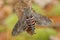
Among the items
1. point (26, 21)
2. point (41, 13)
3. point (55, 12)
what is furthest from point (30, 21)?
point (55, 12)

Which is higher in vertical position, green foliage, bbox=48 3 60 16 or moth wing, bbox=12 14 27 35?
moth wing, bbox=12 14 27 35

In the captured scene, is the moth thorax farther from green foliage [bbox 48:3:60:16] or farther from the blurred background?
green foliage [bbox 48:3:60:16]

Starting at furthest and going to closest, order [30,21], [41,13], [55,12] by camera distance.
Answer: [55,12] → [41,13] → [30,21]

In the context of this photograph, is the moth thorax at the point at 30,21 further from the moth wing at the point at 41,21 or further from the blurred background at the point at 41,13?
the blurred background at the point at 41,13

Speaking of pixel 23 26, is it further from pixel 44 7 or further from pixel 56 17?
pixel 44 7

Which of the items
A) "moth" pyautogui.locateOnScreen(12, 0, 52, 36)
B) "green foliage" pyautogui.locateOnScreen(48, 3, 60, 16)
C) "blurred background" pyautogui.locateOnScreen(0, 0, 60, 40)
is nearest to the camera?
"moth" pyautogui.locateOnScreen(12, 0, 52, 36)

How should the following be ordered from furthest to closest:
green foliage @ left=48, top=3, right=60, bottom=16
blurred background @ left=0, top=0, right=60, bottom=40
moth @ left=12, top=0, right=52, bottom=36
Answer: green foliage @ left=48, top=3, right=60, bottom=16 < blurred background @ left=0, top=0, right=60, bottom=40 < moth @ left=12, top=0, right=52, bottom=36

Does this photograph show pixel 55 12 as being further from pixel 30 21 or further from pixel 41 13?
pixel 30 21

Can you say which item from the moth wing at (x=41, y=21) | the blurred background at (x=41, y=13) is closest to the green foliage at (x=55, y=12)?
the blurred background at (x=41, y=13)

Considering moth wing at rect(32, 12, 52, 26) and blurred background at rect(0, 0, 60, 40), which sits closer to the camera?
moth wing at rect(32, 12, 52, 26)

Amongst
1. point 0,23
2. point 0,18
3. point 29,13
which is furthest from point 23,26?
point 0,18

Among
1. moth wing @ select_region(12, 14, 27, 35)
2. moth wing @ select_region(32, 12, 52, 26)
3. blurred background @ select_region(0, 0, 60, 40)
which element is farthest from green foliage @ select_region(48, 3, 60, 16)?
moth wing @ select_region(12, 14, 27, 35)
